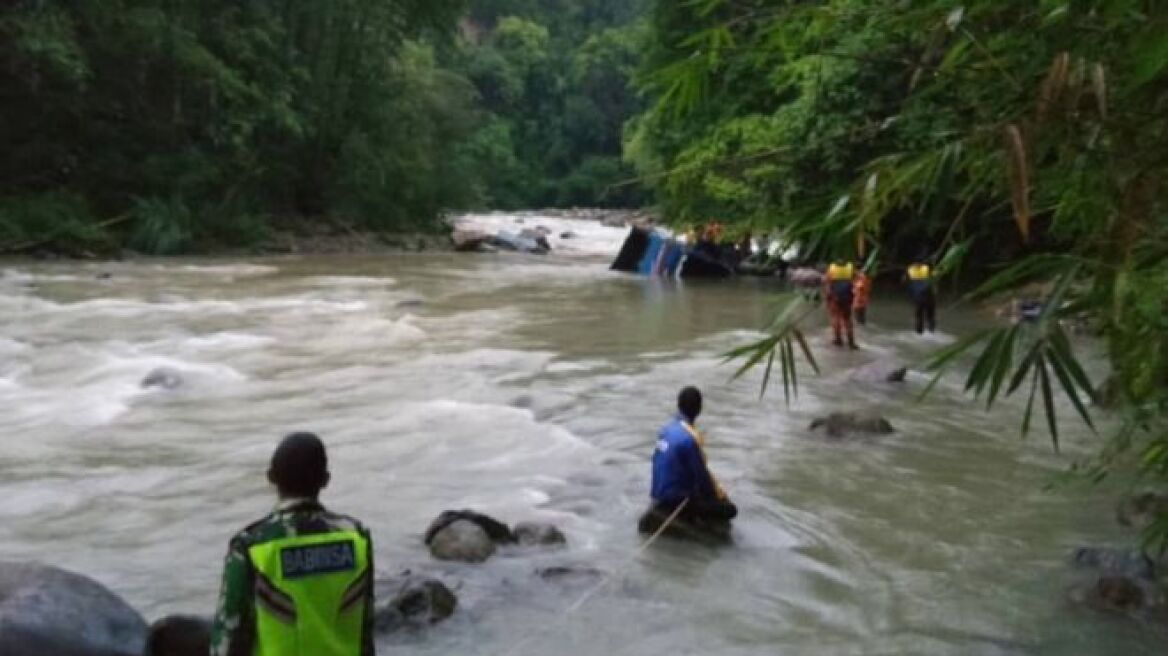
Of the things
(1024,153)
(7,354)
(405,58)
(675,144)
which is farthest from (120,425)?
(405,58)

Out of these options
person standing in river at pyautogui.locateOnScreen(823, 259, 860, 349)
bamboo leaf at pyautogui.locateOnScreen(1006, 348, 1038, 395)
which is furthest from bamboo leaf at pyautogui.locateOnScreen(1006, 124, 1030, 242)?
person standing in river at pyautogui.locateOnScreen(823, 259, 860, 349)

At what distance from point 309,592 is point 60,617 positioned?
7.79ft

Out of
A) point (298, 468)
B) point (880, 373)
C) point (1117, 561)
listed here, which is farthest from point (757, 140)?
point (298, 468)

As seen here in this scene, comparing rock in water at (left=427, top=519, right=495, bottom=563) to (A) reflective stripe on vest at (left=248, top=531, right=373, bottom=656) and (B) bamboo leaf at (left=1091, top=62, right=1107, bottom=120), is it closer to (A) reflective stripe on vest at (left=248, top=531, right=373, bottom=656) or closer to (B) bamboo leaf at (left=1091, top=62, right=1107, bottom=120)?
(A) reflective stripe on vest at (left=248, top=531, right=373, bottom=656)

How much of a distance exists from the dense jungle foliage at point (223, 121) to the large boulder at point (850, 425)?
52.1 ft

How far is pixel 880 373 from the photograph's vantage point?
1442 centimetres

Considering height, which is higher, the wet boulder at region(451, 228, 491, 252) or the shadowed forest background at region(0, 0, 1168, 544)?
the shadowed forest background at region(0, 0, 1168, 544)

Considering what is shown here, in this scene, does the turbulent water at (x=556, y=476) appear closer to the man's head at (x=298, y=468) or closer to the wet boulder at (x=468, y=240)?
the man's head at (x=298, y=468)

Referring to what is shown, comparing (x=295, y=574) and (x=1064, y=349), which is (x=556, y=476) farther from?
(x=1064, y=349)

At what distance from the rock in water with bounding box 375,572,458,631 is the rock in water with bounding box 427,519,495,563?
81 cm

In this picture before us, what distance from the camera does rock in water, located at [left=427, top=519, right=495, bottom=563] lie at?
7.72m

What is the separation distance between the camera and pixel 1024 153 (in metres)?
2.58

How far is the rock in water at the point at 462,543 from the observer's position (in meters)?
7.72

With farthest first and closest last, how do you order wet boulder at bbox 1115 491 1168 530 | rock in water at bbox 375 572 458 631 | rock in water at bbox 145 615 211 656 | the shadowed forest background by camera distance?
wet boulder at bbox 1115 491 1168 530 → rock in water at bbox 375 572 458 631 → rock in water at bbox 145 615 211 656 → the shadowed forest background
